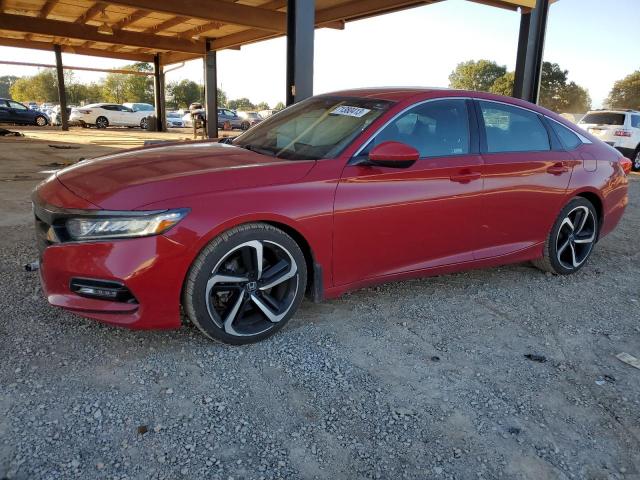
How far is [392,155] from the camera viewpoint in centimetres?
315

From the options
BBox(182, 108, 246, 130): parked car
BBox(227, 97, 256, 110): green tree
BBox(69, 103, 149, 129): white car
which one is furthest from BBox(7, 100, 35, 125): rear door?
BBox(227, 97, 256, 110): green tree

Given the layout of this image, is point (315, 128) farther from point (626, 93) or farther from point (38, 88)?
point (38, 88)

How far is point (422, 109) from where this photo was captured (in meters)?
3.63

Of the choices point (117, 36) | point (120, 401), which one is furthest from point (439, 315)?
point (117, 36)

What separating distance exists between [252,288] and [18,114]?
28772mm

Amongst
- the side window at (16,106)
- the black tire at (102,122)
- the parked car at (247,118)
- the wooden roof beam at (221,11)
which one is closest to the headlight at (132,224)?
the wooden roof beam at (221,11)

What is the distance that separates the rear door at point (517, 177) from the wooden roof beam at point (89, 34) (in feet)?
58.7

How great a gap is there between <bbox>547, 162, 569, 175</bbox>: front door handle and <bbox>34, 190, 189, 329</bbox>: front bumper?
3119mm

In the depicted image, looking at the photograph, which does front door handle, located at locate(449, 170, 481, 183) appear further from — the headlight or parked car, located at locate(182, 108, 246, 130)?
parked car, located at locate(182, 108, 246, 130)

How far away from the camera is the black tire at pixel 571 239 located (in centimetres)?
448

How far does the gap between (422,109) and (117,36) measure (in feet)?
60.6

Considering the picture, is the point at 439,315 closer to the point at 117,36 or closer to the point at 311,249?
the point at 311,249

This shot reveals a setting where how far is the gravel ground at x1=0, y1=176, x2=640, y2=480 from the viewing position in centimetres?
213

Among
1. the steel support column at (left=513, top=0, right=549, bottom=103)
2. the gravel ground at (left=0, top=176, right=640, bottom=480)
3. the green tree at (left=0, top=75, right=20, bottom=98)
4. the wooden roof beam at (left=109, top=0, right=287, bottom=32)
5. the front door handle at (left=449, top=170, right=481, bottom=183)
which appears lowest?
the gravel ground at (left=0, top=176, right=640, bottom=480)
